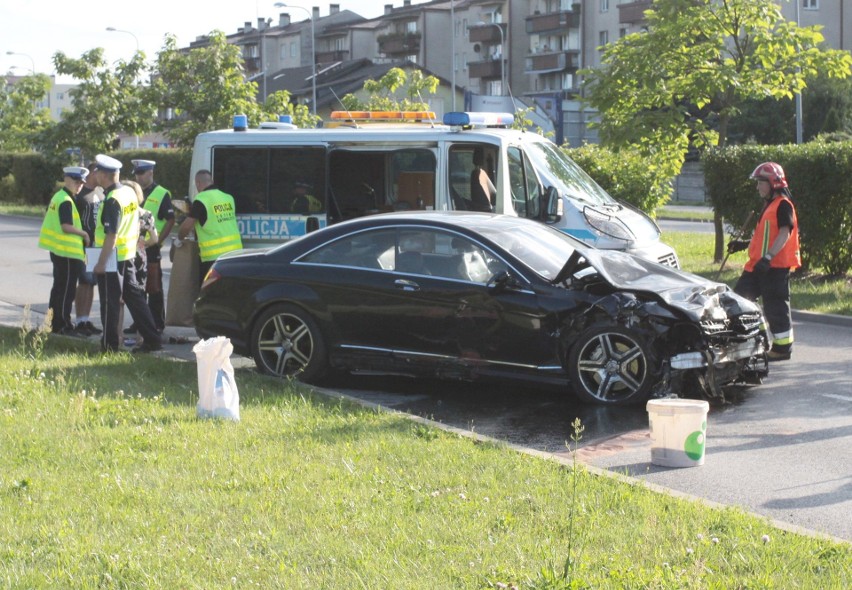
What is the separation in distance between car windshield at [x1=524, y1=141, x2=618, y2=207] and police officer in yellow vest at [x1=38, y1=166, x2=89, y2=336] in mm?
4990

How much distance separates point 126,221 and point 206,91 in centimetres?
2472

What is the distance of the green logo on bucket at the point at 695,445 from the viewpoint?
709 cm

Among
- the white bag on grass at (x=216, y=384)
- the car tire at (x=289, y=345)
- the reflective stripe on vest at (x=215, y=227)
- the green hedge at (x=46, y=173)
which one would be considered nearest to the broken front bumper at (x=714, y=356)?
the car tire at (x=289, y=345)

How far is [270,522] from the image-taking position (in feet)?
18.3

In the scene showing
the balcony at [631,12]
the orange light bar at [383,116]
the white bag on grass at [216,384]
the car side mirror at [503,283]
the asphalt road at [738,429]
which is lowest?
the asphalt road at [738,429]

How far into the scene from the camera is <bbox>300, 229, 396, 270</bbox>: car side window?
9.73m

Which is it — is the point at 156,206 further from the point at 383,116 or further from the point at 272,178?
the point at 383,116

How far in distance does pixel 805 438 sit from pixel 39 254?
19.7 metres

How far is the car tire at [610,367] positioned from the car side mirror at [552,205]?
3.80 meters

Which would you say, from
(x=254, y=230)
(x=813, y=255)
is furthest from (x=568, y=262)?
(x=813, y=255)

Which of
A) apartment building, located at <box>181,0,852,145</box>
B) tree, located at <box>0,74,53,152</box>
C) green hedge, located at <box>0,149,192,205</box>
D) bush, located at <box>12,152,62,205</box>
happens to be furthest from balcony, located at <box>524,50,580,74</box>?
bush, located at <box>12,152,62,205</box>

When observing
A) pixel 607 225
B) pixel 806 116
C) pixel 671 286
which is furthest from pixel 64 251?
pixel 806 116

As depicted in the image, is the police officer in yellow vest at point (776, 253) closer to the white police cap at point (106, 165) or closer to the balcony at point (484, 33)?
the white police cap at point (106, 165)

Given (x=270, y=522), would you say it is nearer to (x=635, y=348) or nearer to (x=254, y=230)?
(x=635, y=348)
